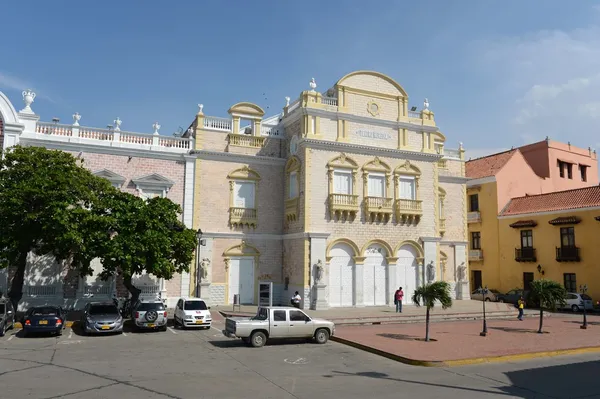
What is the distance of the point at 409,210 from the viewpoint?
1309 inches

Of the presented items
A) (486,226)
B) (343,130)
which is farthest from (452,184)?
(343,130)

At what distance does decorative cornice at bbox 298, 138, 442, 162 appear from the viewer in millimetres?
31239

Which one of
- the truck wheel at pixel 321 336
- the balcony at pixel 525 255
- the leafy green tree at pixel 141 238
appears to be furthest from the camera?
the balcony at pixel 525 255

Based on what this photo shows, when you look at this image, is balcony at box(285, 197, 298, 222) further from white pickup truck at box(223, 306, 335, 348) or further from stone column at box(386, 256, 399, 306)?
white pickup truck at box(223, 306, 335, 348)

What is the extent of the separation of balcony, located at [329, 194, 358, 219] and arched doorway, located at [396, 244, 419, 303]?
4652mm

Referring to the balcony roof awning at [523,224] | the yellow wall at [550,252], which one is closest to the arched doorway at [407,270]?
the balcony roof awning at [523,224]

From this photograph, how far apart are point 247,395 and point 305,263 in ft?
61.8

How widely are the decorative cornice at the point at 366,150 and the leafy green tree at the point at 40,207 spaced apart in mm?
13573

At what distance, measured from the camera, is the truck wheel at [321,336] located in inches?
760

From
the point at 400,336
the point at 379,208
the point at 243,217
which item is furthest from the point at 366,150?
the point at 400,336

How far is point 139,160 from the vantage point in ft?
101

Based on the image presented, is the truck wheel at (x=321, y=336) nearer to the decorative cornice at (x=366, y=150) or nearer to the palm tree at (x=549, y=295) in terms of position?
the palm tree at (x=549, y=295)

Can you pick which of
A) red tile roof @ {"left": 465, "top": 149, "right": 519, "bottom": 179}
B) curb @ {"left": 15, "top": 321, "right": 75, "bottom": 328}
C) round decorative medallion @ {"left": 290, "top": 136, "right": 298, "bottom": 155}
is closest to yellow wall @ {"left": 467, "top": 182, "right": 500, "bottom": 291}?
red tile roof @ {"left": 465, "top": 149, "right": 519, "bottom": 179}

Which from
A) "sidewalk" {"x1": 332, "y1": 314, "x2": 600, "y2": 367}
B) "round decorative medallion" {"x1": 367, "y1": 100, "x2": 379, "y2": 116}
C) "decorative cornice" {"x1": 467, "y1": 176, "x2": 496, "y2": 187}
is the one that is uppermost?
"round decorative medallion" {"x1": 367, "y1": 100, "x2": 379, "y2": 116}
